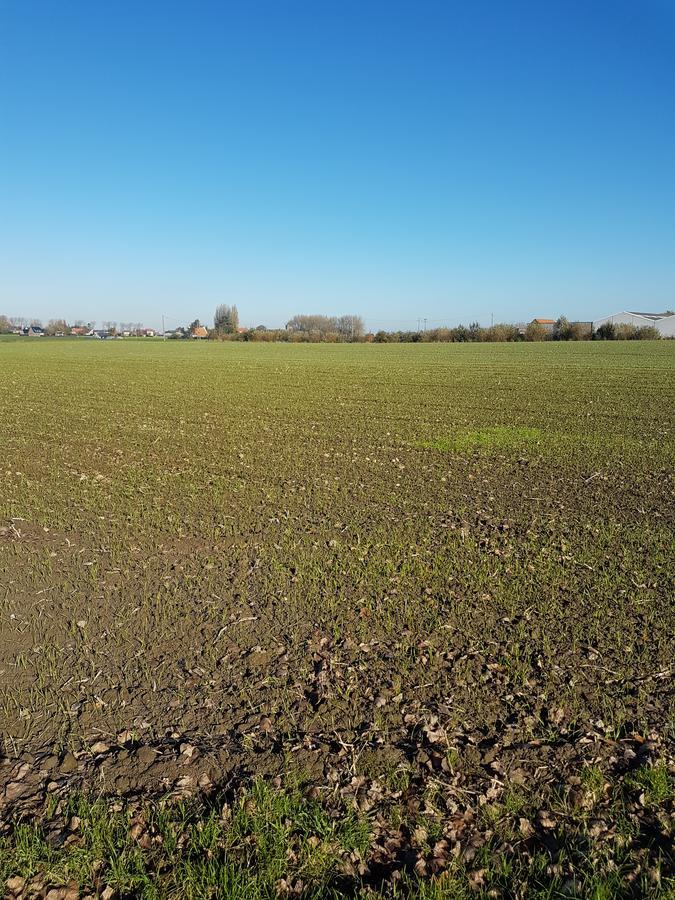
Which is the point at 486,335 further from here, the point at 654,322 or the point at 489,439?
the point at 489,439

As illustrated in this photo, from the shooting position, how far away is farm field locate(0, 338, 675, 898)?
3.36 metres

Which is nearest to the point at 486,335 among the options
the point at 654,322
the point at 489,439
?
the point at 654,322

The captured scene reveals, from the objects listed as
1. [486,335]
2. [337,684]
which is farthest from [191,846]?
[486,335]

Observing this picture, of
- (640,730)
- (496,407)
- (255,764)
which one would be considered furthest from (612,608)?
(496,407)

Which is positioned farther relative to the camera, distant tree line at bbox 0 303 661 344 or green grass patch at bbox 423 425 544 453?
distant tree line at bbox 0 303 661 344

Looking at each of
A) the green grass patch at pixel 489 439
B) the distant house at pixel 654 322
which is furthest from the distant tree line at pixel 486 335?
the green grass patch at pixel 489 439

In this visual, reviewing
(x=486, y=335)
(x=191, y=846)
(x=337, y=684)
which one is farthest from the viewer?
(x=486, y=335)

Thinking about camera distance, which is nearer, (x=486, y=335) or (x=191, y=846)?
(x=191, y=846)

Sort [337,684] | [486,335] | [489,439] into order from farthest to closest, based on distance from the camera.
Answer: [486,335]
[489,439]
[337,684]

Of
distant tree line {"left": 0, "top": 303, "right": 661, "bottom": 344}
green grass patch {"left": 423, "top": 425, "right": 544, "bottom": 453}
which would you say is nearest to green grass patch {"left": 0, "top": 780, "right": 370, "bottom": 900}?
green grass patch {"left": 423, "top": 425, "right": 544, "bottom": 453}

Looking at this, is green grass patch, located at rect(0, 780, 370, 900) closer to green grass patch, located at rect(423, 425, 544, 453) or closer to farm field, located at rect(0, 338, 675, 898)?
farm field, located at rect(0, 338, 675, 898)

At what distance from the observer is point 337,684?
16.4ft

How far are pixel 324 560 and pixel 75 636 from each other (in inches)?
121

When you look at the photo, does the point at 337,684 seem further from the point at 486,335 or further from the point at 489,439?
the point at 486,335
